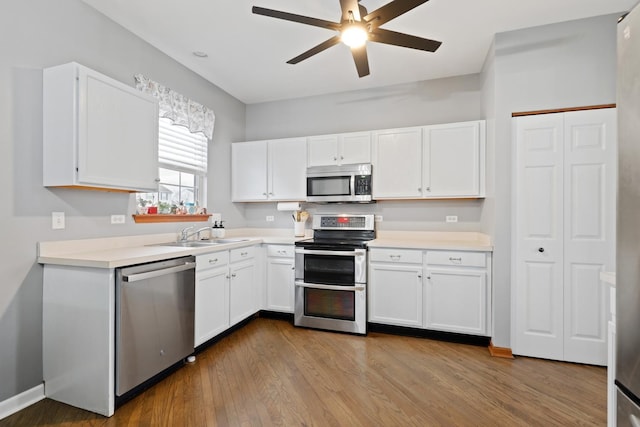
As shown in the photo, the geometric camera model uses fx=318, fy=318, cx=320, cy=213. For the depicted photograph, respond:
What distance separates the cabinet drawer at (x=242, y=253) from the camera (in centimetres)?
316

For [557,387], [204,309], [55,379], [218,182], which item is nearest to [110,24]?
[218,182]

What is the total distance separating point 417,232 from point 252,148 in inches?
90.9

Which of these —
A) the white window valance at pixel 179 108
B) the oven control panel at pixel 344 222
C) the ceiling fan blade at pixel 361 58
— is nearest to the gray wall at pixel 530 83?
the ceiling fan blade at pixel 361 58

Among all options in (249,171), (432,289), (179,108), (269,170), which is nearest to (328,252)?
(432,289)

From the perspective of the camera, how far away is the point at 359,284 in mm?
3232

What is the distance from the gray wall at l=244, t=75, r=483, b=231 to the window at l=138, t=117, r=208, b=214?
3.15 feet

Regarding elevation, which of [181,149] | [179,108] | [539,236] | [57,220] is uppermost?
[179,108]

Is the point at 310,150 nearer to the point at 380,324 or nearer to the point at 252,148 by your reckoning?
the point at 252,148

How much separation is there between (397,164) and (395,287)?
1.33 meters

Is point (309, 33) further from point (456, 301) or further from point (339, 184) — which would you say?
point (456, 301)

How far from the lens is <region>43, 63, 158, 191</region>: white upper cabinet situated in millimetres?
2035

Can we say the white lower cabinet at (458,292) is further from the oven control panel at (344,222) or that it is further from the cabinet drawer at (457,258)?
the oven control panel at (344,222)

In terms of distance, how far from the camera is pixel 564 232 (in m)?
2.62

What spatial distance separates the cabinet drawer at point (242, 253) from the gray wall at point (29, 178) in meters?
1.06
